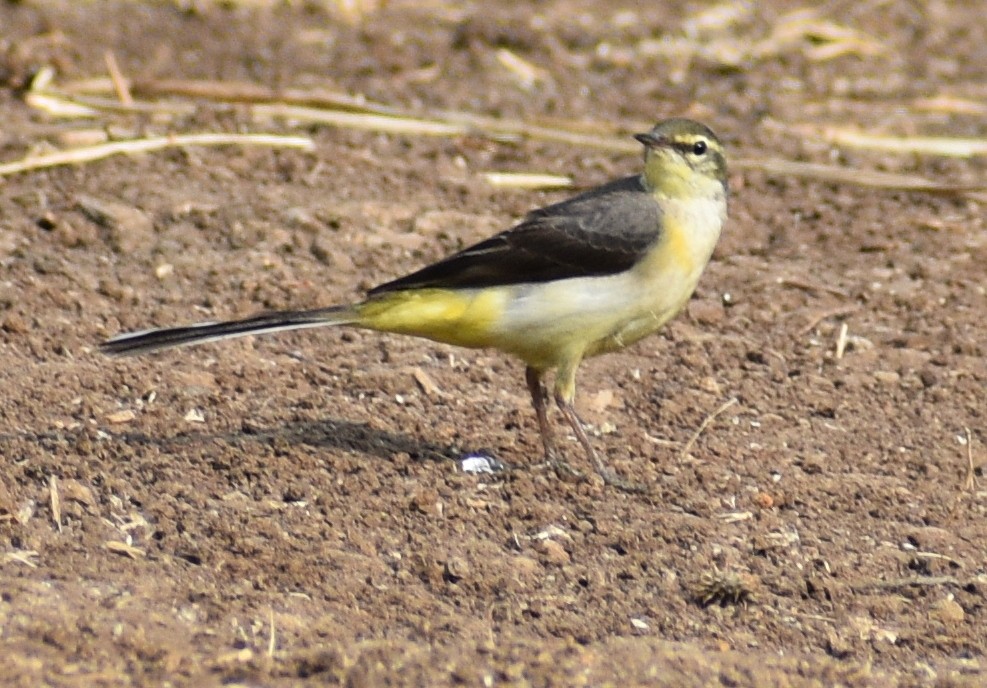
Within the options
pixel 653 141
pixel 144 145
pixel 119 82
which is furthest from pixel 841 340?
pixel 119 82

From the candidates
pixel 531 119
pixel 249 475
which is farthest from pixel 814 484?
pixel 531 119

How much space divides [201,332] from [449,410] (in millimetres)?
1400

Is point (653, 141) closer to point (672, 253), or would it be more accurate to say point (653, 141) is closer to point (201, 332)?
point (672, 253)

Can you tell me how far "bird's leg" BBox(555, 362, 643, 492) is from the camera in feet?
22.6

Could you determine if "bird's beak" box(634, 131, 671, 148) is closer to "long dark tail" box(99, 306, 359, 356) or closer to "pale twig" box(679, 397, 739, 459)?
"pale twig" box(679, 397, 739, 459)

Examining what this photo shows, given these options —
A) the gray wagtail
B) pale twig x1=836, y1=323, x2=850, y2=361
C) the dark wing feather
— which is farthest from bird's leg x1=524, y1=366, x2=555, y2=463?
pale twig x1=836, y1=323, x2=850, y2=361

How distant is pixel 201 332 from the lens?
6.62 metres

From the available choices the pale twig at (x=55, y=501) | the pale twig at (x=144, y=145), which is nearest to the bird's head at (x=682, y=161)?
the pale twig at (x=55, y=501)

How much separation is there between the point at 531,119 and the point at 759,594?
18.9 ft

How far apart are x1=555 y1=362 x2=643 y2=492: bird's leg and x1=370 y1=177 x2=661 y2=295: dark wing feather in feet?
1.46

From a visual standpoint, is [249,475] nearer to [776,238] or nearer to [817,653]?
[817,653]

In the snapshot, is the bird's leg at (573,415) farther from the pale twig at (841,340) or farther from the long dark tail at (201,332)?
the pale twig at (841,340)

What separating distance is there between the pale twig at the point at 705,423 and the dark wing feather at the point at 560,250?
92 centimetres

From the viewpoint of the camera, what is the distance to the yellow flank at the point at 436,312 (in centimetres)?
689
